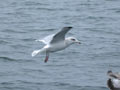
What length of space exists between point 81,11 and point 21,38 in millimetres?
5187

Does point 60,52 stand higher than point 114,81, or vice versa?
point 114,81

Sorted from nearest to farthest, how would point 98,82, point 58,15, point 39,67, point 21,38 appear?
point 98,82
point 39,67
point 21,38
point 58,15

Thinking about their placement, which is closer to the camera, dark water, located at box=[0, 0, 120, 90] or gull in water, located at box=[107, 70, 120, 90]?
gull in water, located at box=[107, 70, 120, 90]

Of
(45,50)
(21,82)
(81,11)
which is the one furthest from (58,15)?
(45,50)

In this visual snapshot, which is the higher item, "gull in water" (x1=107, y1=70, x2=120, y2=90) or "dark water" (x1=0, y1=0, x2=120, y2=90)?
"gull in water" (x1=107, y1=70, x2=120, y2=90)

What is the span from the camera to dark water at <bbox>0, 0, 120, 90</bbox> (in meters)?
15.4

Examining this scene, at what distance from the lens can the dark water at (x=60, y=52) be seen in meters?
15.4

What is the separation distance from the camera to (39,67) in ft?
53.7

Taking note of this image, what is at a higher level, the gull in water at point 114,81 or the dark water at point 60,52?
the gull in water at point 114,81

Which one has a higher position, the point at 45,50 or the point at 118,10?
the point at 45,50

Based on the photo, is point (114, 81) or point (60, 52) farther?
point (60, 52)

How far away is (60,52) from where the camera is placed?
18359 millimetres

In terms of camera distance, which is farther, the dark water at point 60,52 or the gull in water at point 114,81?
the dark water at point 60,52

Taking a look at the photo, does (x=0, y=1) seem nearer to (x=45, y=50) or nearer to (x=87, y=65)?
(x=87, y=65)
